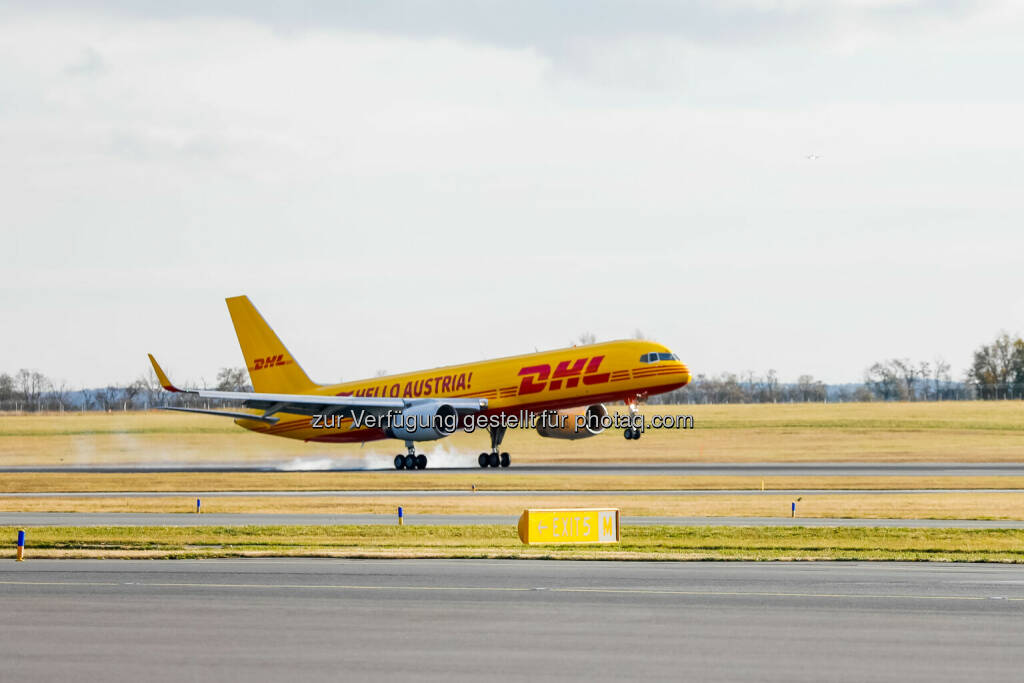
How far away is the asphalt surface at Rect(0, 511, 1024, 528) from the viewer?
112ft

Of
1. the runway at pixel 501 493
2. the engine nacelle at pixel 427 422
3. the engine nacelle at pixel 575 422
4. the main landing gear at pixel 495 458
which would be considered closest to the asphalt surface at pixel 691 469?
the main landing gear at pixel 495 458

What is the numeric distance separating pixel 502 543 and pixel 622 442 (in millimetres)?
72175

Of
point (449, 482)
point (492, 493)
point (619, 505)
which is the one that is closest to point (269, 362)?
point (449, 482)

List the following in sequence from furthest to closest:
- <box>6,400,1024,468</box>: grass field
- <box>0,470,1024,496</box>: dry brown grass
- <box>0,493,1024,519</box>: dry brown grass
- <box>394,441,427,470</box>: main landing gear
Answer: <box>6,400,1024,468</box>: grass field
<box>394,441,427,470</box>: main landing gear
<box>0,470,1024,496</box>: dry brown grass
<box>0,493,1024,519</box>: dry brown grass

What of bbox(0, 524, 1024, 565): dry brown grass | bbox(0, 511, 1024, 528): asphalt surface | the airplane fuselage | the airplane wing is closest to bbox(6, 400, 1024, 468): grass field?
the airplane fuselage

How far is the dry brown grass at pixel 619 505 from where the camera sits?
1500 inches

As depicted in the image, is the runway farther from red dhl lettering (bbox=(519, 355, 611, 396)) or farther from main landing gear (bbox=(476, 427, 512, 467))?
main landing gear (bbox=(476, 427, 512, 467))

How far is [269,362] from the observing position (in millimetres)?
72812

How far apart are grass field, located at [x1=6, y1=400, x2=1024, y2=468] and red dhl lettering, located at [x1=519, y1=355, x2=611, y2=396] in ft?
34.8

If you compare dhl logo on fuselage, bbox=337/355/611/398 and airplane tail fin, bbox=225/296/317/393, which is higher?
airplane tail fin, bbox=225/296/317/393

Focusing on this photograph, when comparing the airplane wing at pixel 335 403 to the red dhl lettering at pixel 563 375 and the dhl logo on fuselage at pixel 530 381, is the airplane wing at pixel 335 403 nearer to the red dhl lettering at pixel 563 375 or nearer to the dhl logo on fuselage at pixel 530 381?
the dhl logo on fuselage at pixel 530 381

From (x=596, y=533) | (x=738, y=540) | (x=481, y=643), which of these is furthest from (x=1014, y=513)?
(x=481, y=643)

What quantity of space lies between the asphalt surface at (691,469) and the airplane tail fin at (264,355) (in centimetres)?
468

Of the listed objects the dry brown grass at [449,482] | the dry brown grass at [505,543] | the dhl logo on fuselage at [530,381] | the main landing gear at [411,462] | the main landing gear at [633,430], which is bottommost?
the dry brown grass at [505,543]
